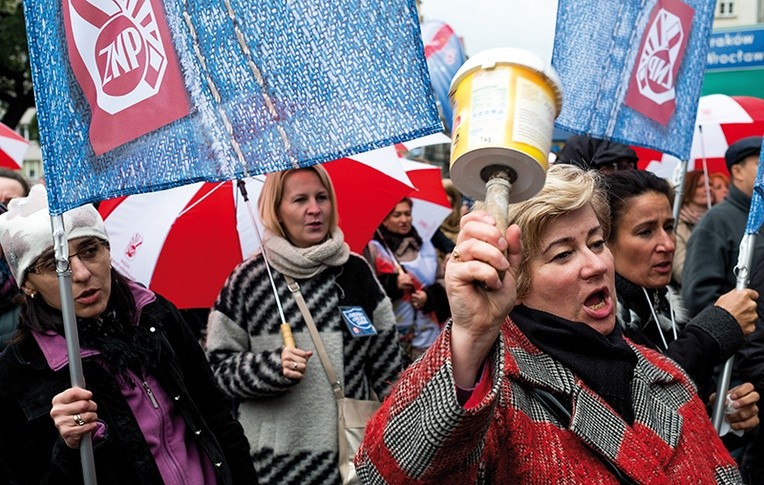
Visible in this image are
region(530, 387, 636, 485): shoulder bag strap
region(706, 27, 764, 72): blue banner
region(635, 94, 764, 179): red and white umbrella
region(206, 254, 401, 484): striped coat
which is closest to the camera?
region(530, 387, 636, 485): shoulder bag strap

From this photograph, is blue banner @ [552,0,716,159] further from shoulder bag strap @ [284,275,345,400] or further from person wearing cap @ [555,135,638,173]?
shoulder bag strap @ [284,275,345,400]

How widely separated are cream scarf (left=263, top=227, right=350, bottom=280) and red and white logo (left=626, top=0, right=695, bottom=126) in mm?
1384

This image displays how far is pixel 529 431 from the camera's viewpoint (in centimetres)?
203

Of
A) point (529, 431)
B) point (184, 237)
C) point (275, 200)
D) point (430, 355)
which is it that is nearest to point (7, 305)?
point (184, 237)

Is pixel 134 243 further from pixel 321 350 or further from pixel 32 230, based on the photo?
pixel 32 230

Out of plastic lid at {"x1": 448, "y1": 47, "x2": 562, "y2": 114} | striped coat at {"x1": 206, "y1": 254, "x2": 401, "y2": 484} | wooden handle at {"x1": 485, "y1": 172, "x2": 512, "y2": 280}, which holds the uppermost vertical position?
plastic lid at {"x1": 448, "y1": 47, "x2": 562, "y2": 114}

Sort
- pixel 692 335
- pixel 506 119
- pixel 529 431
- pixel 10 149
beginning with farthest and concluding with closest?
1. pixel 10 149
2. pixel 692 335
3. pixel 529 431
4. pixel 506 119

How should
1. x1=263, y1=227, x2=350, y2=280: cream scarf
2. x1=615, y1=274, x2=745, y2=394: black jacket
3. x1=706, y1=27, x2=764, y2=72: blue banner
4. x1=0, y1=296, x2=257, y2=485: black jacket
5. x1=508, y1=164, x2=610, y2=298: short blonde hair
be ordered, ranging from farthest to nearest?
x1=706, y1=27, x2=764, y2=72: blue banner
x1=263, y1=227, x2=350, y2=280: cream scarf
x1=615, y1=274, x2=745, y2=394: black jacket
x1=0, y1=296, x2=257, y2=485: black jacket
x1=508, y1=164, x2=610, y2=298: short blonde hair

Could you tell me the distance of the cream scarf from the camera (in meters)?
4.15

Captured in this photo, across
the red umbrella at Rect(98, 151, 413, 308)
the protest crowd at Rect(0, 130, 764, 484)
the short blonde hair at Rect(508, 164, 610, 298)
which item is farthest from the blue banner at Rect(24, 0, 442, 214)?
the red umbrella at Rect(98, 151, 413, 308)

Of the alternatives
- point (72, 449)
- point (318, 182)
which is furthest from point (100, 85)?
point (318, 182)

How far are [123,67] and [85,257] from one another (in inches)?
32.0

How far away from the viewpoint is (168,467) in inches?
118

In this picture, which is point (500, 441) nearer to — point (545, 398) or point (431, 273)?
point (545, 398)
